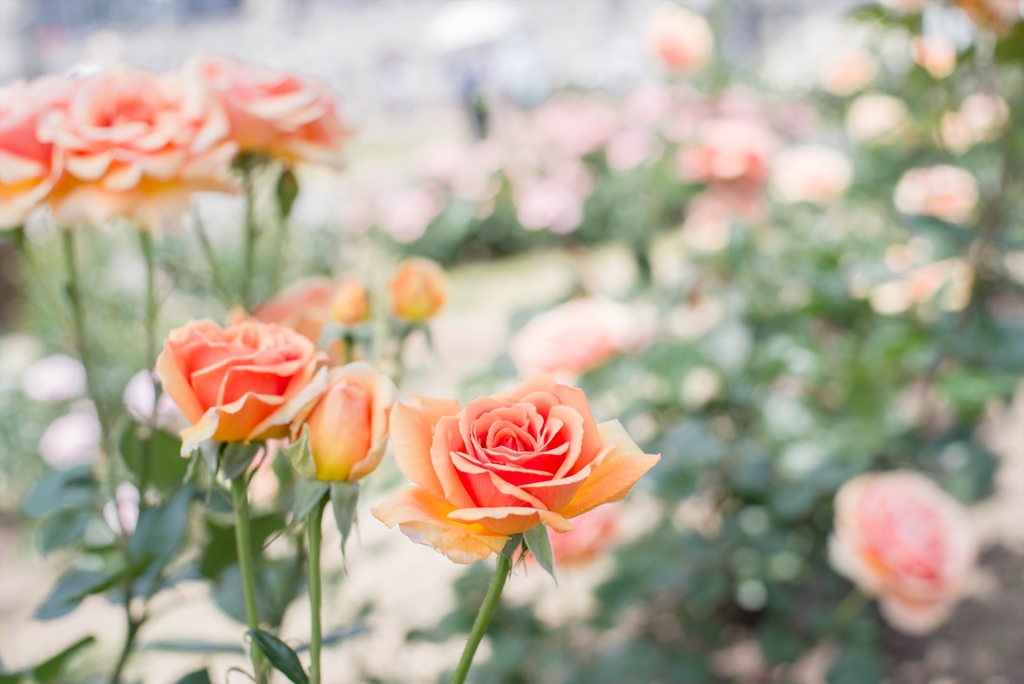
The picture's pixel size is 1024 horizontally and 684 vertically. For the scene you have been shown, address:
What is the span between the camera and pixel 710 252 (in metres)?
1.15

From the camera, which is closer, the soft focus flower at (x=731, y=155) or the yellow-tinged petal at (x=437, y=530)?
the yellow-tinged petal at (x=437, y=530)

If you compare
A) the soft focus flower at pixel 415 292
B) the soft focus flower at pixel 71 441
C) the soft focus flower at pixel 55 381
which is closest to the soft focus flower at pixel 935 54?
the soft focus flower at pixel 415 292

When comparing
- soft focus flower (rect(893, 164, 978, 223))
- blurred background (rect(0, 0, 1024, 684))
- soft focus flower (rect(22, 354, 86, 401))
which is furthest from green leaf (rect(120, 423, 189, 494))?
soft focus flower (rect(22, 354, 86, 401))

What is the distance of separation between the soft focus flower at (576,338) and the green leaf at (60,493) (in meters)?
0.46

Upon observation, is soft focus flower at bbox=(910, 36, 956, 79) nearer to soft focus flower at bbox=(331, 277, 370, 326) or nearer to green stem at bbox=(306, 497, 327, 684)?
soft focus flower at bbox=(331, 277, 370, 326)

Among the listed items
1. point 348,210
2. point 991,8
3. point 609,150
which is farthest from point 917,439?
point 348,210

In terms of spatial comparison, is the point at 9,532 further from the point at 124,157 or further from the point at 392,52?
the point at 392,52

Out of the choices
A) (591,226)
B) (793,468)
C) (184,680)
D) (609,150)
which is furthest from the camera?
(591,226)

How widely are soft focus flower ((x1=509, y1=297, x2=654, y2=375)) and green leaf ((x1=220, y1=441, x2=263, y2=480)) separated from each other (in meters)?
0.56

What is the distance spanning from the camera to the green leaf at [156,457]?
51 cm

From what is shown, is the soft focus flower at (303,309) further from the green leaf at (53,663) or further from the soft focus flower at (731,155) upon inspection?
the soft focus flower at (731,155)

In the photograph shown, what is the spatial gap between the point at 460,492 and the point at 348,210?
3853mm

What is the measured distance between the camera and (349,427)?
Result: 0.30 meters

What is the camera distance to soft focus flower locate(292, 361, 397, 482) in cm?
30
